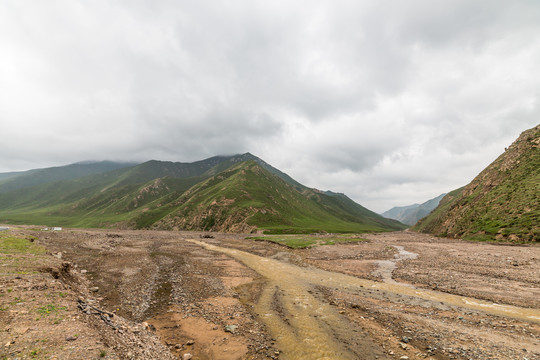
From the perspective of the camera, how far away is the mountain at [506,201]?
67.6 meters

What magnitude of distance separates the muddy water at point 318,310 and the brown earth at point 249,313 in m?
0.16

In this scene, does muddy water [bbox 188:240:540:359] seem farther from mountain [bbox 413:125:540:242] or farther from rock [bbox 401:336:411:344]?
mountain [bbox 413:125:540:242]

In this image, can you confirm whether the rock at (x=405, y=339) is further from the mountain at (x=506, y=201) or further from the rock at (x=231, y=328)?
the mountain at (x=506, y=201)

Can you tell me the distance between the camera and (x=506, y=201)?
264ft

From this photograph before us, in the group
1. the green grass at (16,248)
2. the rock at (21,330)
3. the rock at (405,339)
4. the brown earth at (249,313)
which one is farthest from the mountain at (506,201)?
the green grass at (16,248)

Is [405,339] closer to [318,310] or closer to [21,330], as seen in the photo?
[318,310]

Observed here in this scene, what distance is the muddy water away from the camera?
620 inches

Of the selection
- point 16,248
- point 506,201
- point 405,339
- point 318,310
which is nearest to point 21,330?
point 318,310

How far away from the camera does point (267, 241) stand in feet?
287

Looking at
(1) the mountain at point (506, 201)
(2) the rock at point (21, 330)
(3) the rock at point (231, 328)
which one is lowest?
(3) the rock at point (231, 328)

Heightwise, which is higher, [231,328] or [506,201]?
[506,201]

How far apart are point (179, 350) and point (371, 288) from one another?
982 inches

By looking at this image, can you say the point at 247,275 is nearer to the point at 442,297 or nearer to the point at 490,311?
the point at 442,297

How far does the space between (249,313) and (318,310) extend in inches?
273
